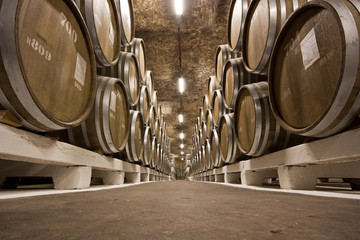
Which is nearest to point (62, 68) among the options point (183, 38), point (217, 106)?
point (217, 106)

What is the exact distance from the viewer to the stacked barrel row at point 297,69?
1200mm

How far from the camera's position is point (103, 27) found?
253 centimetres

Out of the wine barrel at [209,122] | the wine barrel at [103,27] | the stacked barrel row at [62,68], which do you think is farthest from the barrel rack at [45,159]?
the wine barrel at [209,122]

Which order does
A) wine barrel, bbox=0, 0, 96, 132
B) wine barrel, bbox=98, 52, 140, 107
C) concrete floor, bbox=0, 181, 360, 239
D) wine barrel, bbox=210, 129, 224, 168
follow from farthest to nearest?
wine barrel, bbox=210, 129, 224, 168
wine barrel, bbox=98, 52, 140, 107
wine barrel, bbox=0, 0, 96, 132
concrete floor, bbox=0, 181, 360, 239

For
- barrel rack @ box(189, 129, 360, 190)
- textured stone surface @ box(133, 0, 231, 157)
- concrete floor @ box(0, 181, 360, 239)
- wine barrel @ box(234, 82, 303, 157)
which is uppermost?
textured stone surface @ box(133, 0, 231, 157)

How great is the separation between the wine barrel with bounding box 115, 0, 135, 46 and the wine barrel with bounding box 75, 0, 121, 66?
47 centimetres

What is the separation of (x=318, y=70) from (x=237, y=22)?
7.31 feet

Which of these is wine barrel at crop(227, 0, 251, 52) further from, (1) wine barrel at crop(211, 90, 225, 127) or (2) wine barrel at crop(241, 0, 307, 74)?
(1) wine barrel at crop(211, 90, 225, 127)

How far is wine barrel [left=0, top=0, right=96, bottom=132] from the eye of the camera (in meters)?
1.10

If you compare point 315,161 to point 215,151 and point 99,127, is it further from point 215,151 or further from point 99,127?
point 215,151

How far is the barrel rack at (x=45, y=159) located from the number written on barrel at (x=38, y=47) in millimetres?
496

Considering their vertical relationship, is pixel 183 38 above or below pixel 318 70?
above

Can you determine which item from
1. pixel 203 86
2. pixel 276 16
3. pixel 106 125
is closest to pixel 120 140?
pixel 106 125

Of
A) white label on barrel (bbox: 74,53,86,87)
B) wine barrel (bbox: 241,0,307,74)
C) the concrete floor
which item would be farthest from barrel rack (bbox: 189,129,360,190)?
white label on barrel (bbox: 74,53,86,87)
